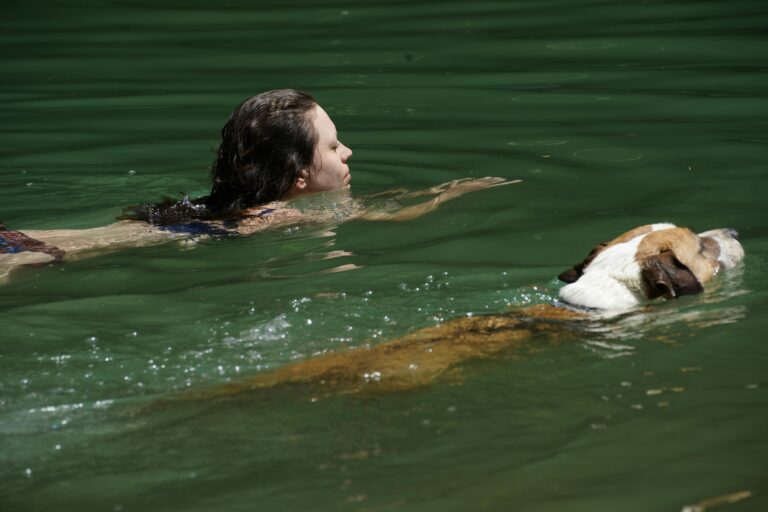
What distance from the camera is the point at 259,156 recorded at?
Result: 7.08m

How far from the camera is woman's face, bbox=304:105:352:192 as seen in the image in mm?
7102

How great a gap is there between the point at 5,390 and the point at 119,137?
4.95 metres

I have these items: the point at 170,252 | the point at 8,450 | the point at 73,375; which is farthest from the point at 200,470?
the point at 170,252

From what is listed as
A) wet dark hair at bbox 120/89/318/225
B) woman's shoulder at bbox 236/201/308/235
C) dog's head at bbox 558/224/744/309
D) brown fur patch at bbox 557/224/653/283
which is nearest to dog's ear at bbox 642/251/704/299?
dog's head at bbox 558/224/744/309

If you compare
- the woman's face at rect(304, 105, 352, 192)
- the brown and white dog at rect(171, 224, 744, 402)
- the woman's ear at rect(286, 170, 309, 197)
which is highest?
the woman's face at rect(304, 105, 352, 192)

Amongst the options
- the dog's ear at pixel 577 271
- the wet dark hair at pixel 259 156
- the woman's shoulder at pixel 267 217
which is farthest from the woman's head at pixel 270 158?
the dog's ear at pixel 577 271

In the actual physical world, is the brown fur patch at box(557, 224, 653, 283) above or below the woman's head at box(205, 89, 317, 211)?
below

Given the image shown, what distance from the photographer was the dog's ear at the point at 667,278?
5129 mm

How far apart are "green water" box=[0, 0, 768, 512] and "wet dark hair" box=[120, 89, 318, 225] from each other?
48cm

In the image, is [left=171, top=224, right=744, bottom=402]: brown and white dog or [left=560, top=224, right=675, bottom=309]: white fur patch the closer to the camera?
[left=171, top=224, right=744, bottom=402]: brown and white dog

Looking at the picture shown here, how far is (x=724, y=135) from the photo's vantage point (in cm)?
830

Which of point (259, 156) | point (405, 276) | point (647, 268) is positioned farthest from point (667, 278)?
point (259, 156)

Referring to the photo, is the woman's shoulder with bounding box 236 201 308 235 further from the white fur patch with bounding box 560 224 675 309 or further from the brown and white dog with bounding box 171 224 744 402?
the white fur patch with bounding box 560 224 675 309

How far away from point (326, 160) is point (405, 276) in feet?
4.96
